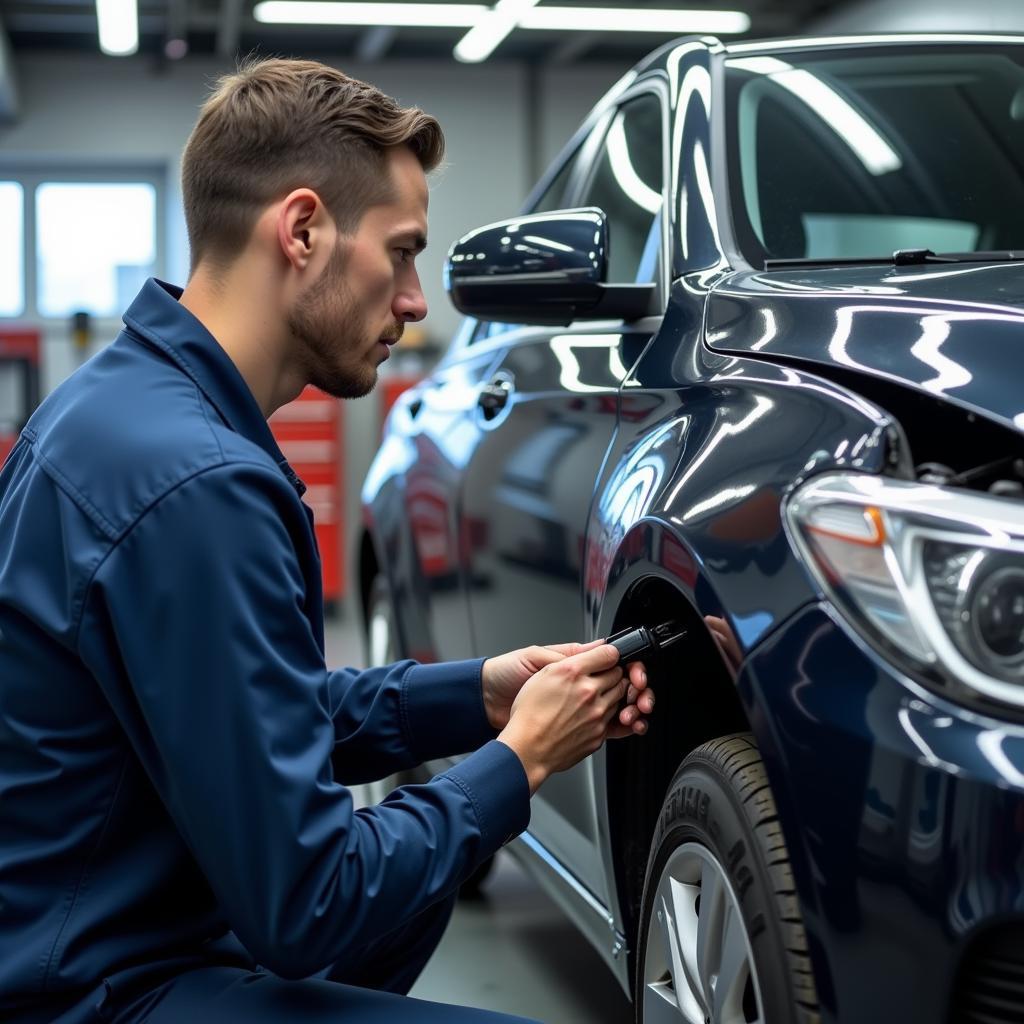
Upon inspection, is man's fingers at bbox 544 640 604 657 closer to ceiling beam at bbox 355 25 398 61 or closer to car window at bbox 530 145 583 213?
car window at bbox 530 145 583 213

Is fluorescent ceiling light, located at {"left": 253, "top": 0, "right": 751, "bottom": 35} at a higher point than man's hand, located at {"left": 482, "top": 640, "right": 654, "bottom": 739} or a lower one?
higher

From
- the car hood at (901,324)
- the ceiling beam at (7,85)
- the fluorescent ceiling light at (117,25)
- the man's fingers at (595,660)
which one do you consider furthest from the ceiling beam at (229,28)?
the man's fingers at (595,660)

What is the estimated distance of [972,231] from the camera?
7.12ft

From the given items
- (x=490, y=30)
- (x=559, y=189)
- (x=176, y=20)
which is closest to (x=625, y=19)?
(x=490, y=30)

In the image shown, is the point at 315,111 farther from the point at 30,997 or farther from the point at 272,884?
the point at 30,997

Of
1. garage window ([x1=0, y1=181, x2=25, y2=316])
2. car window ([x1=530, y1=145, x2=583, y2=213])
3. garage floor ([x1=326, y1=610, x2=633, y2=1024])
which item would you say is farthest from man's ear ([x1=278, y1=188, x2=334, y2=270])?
garage window ([x1=0, y1=181, x2=25, y2=316])

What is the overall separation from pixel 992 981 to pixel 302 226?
0.80 metres

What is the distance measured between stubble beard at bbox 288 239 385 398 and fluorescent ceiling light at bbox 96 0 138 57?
24.1ft

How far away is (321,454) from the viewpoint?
8891 mm

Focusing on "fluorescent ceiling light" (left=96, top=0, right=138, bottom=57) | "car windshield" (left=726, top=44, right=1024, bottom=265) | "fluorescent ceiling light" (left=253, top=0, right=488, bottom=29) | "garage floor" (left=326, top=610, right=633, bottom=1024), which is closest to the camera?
"car windshield" (left=726, top=44, right=1024, bottom=265)

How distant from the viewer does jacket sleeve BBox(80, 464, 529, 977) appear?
1118mm

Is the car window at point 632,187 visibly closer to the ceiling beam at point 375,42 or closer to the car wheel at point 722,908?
the car wheel at point 722,908

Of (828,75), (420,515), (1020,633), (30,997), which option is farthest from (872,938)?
(420,515)

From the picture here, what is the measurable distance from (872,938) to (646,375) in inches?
31.6
